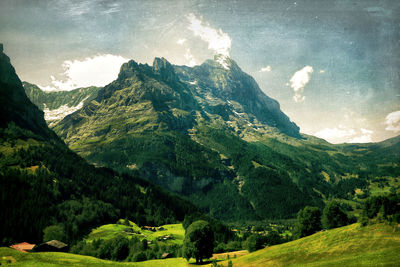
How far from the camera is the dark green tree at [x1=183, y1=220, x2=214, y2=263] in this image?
8094cm

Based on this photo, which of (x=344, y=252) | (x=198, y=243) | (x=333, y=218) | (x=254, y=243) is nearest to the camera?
(x=344, y=252)

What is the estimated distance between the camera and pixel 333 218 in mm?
108062

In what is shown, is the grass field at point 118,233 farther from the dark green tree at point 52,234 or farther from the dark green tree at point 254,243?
the dark green tree at point 254,243

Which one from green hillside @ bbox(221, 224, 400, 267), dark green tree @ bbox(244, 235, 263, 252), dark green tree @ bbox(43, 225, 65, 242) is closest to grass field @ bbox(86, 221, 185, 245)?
dark green tree @ bbox(43, 225, 65, 242)

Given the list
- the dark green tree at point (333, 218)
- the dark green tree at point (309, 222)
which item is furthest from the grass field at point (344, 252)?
the dark green tree at point (333, 218)

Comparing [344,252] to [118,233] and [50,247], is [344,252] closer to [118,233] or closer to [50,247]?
[50,247]

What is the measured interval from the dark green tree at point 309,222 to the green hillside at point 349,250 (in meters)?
52.3

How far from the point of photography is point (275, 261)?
56.1m

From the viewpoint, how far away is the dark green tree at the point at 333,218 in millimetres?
107125

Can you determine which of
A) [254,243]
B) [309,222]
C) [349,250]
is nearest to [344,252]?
[349,250]

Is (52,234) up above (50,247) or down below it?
below

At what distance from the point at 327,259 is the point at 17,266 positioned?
64.1 meters

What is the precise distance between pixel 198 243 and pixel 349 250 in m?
49.0

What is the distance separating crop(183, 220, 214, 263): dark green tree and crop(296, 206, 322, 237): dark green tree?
52.9 metres
